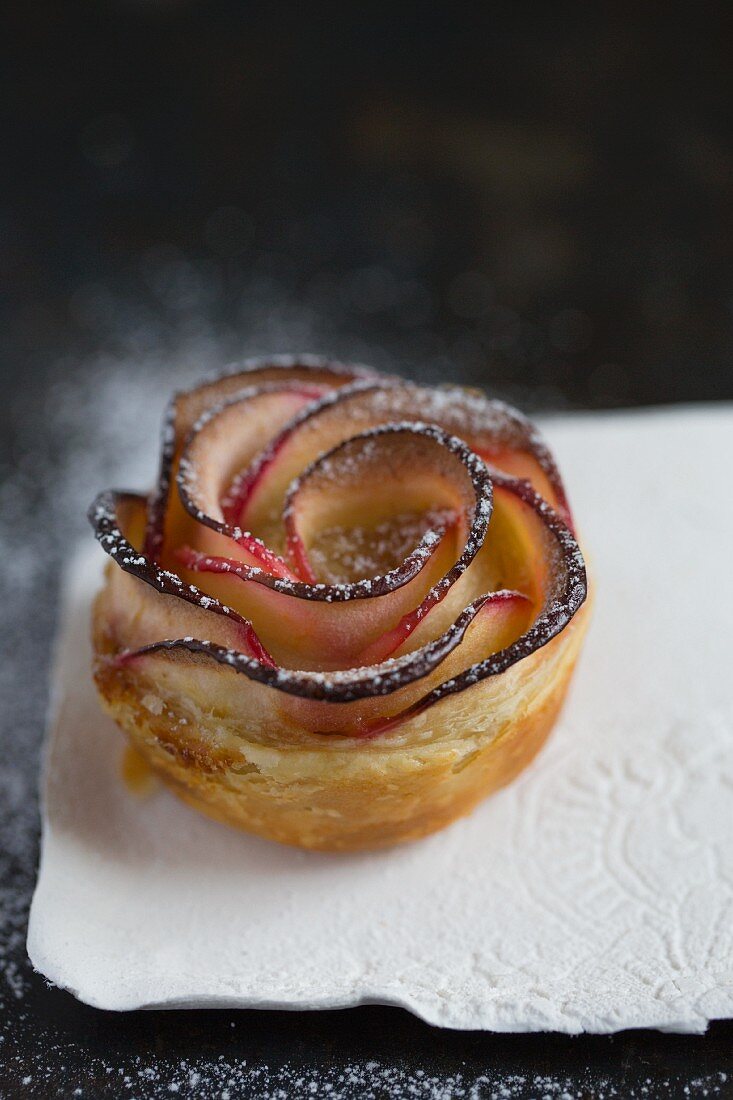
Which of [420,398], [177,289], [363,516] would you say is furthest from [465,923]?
[177,289]

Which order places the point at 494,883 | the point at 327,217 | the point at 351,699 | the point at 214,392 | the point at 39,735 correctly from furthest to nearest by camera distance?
the point at 327,217 → the point at 39,735 → the point at 214,392 → the point at 494,883 → the point at 351,699

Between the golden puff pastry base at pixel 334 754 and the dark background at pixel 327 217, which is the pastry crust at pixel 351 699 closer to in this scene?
the golden puff pastry base at pixel 334 754

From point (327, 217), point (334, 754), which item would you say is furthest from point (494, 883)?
point (327, 217)

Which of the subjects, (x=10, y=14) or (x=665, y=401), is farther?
(x=10, y=14)

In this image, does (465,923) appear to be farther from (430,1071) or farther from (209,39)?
(209,39)

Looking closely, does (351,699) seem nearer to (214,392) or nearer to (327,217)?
(214,392)

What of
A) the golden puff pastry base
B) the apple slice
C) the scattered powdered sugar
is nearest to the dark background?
the scattered powdered sugar

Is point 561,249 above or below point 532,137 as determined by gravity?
below
